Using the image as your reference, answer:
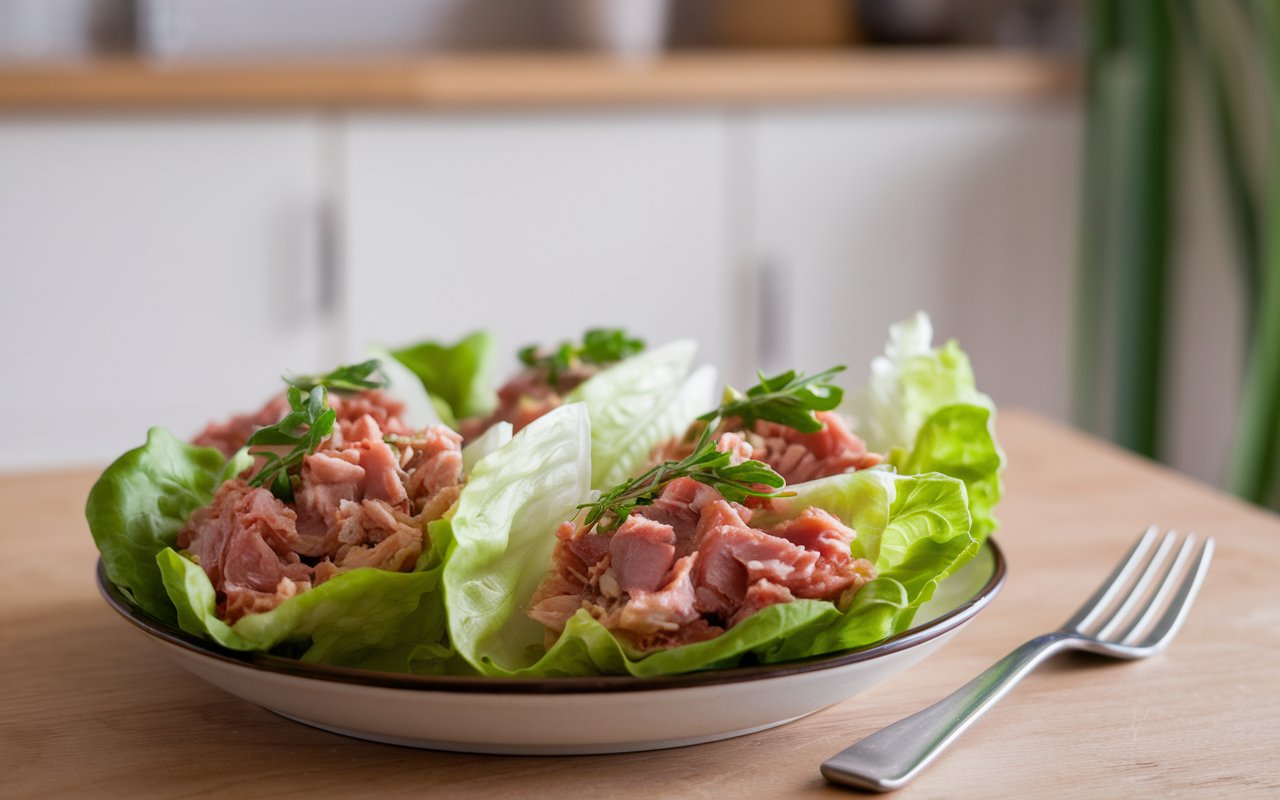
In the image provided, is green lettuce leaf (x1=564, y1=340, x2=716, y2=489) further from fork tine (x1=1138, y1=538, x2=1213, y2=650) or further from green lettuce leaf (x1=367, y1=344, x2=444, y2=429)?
fork tine (x1=1138, y1=538, x2=1213, y2=650)

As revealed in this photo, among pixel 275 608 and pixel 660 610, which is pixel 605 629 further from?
pixel 275 608

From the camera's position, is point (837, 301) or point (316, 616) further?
point (837, 301)

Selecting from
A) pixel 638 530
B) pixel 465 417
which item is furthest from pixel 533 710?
pixel 465 417

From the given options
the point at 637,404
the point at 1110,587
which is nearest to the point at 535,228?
the point at 637,404

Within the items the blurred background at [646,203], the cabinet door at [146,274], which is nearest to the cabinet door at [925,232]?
the blurred background at [646,203]

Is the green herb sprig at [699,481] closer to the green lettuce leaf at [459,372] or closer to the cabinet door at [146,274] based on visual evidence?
the green lettuce leaf at [459,372]

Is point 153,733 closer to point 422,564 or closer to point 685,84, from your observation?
point 422,564
